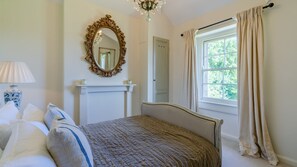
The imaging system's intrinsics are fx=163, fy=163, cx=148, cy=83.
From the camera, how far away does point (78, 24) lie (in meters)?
3.11

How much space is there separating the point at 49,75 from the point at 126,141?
2.30 meters

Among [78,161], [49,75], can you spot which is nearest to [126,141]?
[78,161]

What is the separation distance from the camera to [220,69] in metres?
3.24

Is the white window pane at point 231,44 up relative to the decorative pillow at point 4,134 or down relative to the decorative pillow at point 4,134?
up

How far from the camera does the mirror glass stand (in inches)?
131

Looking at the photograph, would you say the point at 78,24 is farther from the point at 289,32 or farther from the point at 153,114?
the point at 289,32

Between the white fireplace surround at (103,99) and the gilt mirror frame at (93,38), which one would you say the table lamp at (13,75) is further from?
the gilt mirror frame at (93,38)

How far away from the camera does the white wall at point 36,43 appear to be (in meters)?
2.59

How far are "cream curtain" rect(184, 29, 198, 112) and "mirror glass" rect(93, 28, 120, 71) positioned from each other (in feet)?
5.08

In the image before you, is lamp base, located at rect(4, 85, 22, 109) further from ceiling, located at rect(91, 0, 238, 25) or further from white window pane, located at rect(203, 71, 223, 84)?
white window pane, located at rect(203, 71, 223, 84)

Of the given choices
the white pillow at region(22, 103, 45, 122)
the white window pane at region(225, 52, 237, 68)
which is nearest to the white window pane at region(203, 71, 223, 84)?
the white window pane at region(225, 52, 237, 68)

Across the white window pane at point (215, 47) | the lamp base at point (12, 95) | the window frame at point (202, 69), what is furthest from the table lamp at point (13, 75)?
the white window pane at point (215, 47)

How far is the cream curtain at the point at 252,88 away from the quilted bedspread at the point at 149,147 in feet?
4.52

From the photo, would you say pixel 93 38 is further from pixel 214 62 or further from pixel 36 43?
pixel 214 62
